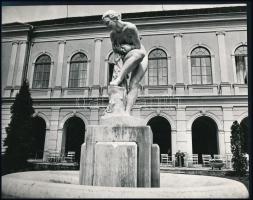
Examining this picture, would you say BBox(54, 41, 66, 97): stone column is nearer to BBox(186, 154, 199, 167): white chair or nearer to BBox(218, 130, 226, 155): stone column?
BBox(186, 154, 199, 167): white chair

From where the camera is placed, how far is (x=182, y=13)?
19.3 metres

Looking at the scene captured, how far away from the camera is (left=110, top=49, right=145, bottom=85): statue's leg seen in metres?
3.99

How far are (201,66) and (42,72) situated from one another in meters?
12.8

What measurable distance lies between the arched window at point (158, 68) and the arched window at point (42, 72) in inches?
335

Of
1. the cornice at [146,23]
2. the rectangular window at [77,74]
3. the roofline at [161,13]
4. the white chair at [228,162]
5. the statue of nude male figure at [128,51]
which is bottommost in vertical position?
the white chair at [228,162]

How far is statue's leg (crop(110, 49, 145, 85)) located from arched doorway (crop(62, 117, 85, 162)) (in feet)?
51.7

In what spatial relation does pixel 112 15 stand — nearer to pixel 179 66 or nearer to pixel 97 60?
pixel 179 66

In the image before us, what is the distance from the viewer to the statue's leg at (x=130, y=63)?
157 inches

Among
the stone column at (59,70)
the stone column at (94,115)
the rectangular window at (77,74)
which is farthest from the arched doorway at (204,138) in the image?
the stone column at (59,70)

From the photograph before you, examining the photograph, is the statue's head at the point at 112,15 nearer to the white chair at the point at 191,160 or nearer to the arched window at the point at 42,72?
the white chair at the point at 191,160

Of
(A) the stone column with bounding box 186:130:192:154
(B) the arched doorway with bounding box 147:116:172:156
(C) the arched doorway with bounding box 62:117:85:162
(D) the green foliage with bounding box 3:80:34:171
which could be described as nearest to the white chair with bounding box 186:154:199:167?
(A) the stone column with bounding box 186:130:192:154

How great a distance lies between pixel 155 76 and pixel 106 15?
15.1 metres

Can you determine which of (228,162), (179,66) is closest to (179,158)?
(228,162)

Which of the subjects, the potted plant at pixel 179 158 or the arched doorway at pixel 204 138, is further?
the arched doorway at pixel 204 138
